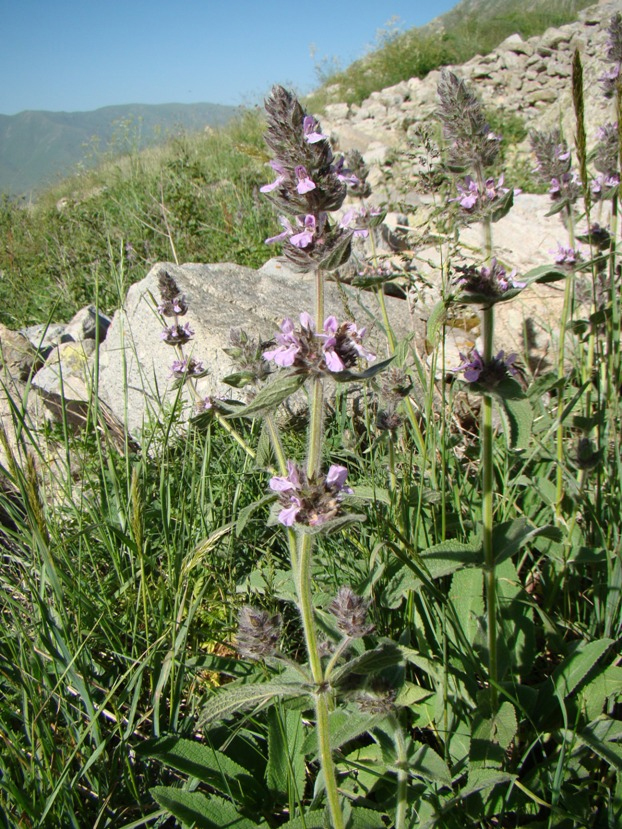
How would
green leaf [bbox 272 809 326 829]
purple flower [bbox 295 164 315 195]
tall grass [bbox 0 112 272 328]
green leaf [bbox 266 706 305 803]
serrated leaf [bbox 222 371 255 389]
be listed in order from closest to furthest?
purple flower [bbox 295 164 315 195] → green leaf [bbox 272 809 326 829] → green leaf [bbox 266 706 305 803] → serrated leaf [bbox 222 371 255 389] → tall grass [bbox 0 112 272 328]

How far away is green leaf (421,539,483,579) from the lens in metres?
1.60

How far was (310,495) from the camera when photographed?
4.33 ft

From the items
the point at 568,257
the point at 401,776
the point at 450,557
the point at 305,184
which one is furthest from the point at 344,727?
the point at 568,257

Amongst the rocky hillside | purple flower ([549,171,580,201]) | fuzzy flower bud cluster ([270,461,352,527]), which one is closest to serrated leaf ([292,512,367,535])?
fuzzy flower bud cluster ([270,461,352,527])

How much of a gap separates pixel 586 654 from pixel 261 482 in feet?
4.70

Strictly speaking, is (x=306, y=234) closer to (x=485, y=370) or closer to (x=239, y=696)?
(x=485, y=370)

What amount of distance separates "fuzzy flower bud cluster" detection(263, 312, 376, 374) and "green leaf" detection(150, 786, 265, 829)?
106 centimetres

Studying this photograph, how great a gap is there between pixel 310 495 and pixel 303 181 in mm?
688

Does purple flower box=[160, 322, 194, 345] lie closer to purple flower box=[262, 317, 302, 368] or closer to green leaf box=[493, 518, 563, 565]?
purple flower box=[262, 317, 302, 368]

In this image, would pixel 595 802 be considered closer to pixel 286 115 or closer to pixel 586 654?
pixel 586 654

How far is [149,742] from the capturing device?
149 cm

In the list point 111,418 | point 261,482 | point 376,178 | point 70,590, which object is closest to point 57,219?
point 376,178

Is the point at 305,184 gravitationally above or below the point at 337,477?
above

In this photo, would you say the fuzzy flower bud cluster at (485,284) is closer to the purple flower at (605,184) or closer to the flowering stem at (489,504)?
the flowering stem at (489,504)
